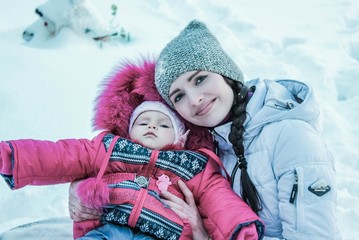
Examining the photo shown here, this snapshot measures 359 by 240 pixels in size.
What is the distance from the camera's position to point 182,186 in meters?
1.45

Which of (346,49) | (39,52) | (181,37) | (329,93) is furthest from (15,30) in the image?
(346,49)

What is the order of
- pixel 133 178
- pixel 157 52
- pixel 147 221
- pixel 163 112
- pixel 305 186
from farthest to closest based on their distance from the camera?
pixel 157 52 < pixel 163 112 < pixel 133 178 < pixel 147 221 < pixel 305 186

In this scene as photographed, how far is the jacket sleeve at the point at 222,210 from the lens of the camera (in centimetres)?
125

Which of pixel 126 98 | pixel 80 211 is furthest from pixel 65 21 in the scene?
pixel 80 211

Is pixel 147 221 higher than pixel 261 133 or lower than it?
lower

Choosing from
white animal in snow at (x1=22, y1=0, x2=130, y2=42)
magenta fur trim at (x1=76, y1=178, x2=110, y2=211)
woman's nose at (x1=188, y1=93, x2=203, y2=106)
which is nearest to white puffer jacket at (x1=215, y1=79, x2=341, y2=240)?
woman's nose at (x1=188, y1=93, x2=203, y2=106)

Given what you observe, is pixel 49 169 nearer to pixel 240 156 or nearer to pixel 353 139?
pixel 240 156

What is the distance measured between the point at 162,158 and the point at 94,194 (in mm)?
282

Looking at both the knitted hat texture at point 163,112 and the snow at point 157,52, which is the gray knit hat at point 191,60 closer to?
the knitted hat texture at point 163,112

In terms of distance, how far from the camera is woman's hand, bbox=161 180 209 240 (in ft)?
4.50

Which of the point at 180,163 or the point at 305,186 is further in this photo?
the point at 180,163

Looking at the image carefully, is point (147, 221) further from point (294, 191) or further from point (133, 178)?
point (294, 191)

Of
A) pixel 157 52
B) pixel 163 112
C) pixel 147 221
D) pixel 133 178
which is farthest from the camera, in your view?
pixel 157 52

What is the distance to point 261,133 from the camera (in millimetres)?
1364
